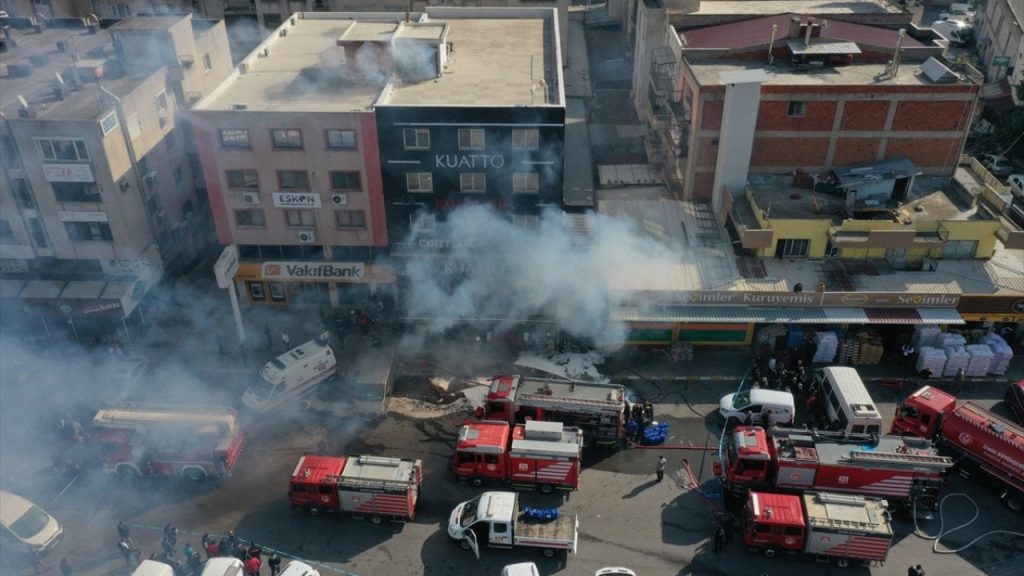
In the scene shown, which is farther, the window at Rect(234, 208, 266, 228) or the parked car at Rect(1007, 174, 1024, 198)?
the parked car at Rect(1007, 174, 1024, 198)

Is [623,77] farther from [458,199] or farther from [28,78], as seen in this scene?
[28,78]

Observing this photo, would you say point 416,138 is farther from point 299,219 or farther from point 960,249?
point 960,249

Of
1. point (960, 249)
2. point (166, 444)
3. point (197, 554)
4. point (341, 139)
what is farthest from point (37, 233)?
point (960, 249)

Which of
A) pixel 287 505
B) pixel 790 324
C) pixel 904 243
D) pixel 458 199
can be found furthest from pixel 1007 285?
pixel 287 505

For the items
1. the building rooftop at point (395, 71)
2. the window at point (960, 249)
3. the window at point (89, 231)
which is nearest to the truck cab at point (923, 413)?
the window at point (960, 249)

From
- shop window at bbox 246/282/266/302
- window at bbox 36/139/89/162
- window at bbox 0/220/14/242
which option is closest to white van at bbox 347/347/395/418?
shop window at bbox 246/282/266/302

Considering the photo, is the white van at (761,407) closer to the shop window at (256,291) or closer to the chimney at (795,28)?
the chimney at (795,28)

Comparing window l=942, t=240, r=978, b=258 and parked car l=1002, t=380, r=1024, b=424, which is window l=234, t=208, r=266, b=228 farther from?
parked car l=1002, t=380, r=1024, b=424

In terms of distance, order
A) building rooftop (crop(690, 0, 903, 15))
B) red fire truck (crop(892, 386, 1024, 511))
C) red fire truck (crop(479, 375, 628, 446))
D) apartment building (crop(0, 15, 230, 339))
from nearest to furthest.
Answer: red fire truck (crop(892, 386, 1024, 511)) → red fire truck (crop(479, 375, 628, 446)) → apartment building (crop(0, 15, 230, 339)) → building rooftop (crop(690, 0, 903, 15))
